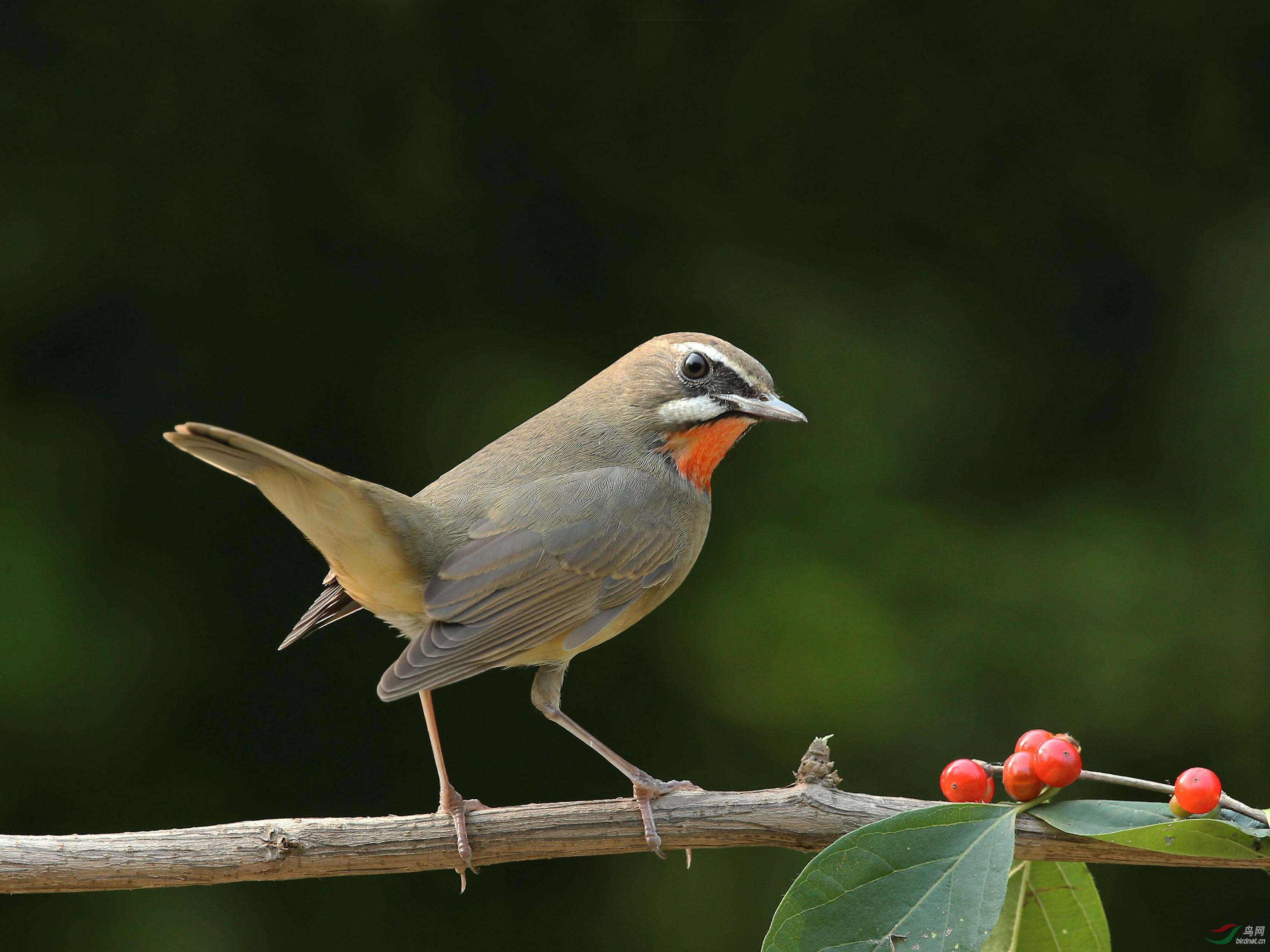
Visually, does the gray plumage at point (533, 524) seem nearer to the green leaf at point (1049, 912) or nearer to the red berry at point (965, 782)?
the red berry at point (965, 782)

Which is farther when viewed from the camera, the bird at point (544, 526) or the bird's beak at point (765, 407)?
the bird's beak at point (765, 407)

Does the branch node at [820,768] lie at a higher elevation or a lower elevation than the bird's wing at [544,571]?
lower

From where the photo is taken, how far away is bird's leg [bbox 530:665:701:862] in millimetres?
2461

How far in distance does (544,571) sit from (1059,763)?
125 centimetres

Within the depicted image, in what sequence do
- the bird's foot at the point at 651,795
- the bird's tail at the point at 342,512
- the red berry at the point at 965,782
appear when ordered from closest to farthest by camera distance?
the red berry at the point at 965,782
the bird's tail at the point at 342,512
the bird's foot at the point at 651,795

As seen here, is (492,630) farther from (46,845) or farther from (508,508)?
(46,845)

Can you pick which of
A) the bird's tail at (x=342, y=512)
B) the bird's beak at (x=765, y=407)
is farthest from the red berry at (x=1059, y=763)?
the bird's tail at (x=342, y=512)

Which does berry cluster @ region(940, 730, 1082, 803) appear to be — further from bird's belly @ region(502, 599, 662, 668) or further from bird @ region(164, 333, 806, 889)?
bird's belly @ region(502, 599, 662, 668)

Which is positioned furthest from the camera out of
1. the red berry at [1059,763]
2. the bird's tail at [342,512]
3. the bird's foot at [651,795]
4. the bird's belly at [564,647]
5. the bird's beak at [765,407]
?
the bird's beak at [765,407]

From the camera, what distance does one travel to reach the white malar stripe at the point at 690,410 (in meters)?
2.94

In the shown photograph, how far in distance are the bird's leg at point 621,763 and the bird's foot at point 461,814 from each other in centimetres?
32

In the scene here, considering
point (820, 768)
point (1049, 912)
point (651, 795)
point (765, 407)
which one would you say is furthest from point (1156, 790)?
point (765, 407)

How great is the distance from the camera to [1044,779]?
6.64ft

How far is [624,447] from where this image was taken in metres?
3.00
